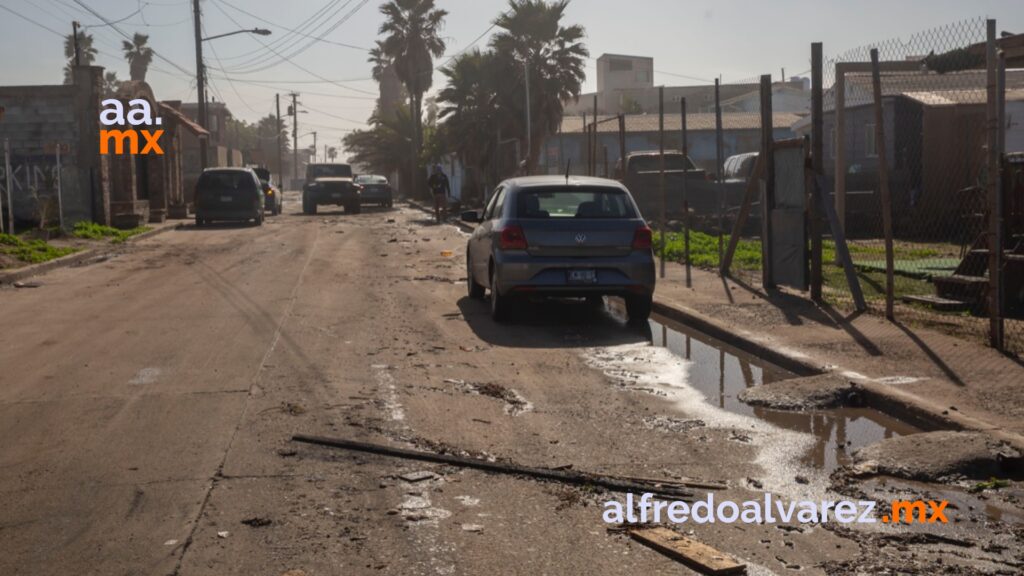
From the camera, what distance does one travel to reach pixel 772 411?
27.5ft

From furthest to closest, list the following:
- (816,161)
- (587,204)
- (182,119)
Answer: (182,119) < (816,161) < (587,204)

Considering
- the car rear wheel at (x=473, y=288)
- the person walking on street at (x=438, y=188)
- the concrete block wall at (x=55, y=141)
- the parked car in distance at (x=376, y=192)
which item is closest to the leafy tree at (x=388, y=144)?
the parked car in distance at (x=376, y=192)

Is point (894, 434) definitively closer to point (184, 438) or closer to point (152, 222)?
point (184, 438)

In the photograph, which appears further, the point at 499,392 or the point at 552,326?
the point at 552,326

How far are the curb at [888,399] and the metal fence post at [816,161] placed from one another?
6.10ft

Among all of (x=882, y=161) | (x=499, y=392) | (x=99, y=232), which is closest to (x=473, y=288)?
(x=882, y=161)

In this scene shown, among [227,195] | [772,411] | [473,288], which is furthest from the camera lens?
[227,195]

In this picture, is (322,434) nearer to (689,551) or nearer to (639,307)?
(689,551)

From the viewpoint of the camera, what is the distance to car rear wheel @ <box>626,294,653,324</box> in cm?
1294

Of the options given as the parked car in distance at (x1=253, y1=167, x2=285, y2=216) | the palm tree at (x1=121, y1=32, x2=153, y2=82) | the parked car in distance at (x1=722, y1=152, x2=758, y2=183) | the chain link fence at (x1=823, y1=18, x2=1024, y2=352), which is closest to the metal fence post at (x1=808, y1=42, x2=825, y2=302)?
the chain link fence at (x1=823, y1=18, x2=1024, y2=352)

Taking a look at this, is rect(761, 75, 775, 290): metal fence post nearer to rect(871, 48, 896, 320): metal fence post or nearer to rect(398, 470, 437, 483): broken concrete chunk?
rect(871, 48, 896, 320): metal fence post

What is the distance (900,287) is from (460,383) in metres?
7.09

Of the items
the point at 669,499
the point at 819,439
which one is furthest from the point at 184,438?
the point at 819,439

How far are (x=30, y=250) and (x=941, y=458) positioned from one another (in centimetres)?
1875
